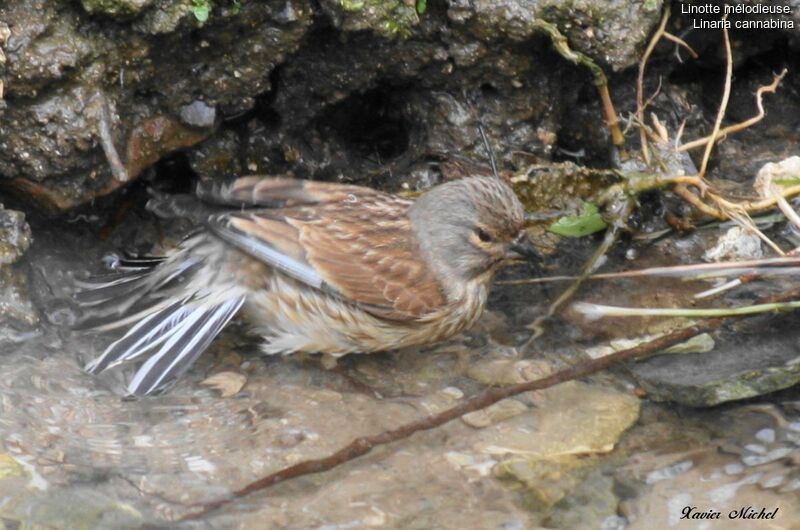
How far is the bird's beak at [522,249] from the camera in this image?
16.8 feet

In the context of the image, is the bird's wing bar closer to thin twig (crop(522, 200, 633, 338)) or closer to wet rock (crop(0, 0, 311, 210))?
wet rock (crop(0, 0, 311, 210))

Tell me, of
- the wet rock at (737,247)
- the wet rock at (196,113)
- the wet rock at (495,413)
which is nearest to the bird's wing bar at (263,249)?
the wet rock at (196,113)

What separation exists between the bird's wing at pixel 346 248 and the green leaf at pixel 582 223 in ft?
2.56

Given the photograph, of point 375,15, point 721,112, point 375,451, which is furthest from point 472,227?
point 721,112

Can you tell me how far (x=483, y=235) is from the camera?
5129mm

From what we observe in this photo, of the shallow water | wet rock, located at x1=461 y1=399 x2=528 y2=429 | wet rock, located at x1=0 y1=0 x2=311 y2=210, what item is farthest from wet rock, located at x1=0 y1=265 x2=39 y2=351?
wet rock, located at x1=461 y1=399 x2=528 y2=429

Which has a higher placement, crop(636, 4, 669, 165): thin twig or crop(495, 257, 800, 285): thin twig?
crop(636, 4, 669, 165): thin twig

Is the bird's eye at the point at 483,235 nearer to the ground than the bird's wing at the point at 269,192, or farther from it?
nearer to the ground

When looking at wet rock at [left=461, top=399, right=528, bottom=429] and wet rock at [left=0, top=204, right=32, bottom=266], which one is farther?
wet rock at [left=0, top=204, right=32, bottom=266]

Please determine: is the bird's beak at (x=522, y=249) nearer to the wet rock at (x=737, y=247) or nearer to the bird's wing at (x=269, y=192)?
the bird's wing at (x=269, y=192)

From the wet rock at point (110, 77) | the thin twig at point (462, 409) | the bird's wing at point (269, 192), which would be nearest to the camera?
the thin twig at point (462, 409)

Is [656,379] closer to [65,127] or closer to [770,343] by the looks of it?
[770,343]

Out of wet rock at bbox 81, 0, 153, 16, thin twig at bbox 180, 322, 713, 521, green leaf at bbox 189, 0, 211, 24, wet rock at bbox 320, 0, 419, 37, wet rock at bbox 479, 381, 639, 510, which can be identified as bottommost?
wet rock at bbox 479, 381, 639, 510

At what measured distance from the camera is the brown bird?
192 inches
